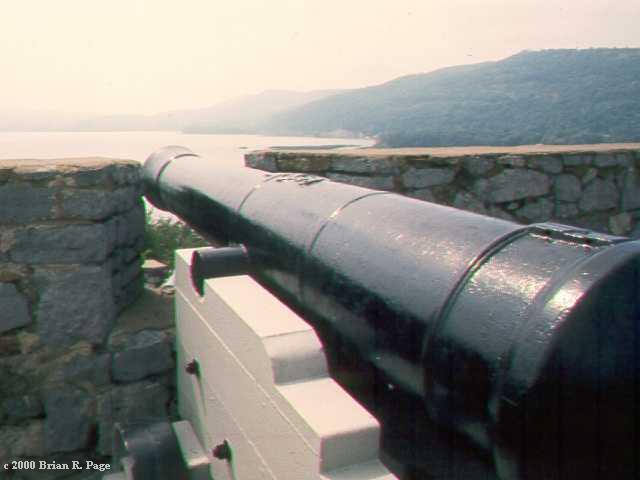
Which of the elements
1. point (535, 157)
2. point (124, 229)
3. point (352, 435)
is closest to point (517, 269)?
point (352, 435)

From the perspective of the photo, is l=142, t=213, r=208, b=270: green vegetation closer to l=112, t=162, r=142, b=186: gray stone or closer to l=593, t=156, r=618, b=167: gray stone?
l=112, t=162, r=142, b=186: gray stone

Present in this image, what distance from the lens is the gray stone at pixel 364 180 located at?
3.91 meters

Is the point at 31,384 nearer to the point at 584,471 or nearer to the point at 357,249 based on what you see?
the point at 357,249

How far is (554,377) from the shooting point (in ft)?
3.20

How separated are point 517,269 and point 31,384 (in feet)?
8.40

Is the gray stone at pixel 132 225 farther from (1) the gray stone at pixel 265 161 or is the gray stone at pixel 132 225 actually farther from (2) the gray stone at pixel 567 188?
(2) the gray stone at pixel 567 188

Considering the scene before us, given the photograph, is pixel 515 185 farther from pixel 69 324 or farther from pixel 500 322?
pixel 500 322

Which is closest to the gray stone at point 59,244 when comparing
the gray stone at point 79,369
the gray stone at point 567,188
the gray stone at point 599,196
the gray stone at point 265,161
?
the gray stone at point 79,369

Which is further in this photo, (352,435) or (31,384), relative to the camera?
(31,384)

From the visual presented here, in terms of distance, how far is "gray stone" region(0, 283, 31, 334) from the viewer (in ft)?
9.36

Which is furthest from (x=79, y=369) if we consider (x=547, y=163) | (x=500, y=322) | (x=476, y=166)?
(x=547, y=163)

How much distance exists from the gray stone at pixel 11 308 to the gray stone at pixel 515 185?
9.16ft

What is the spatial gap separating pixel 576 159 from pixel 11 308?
3.61m

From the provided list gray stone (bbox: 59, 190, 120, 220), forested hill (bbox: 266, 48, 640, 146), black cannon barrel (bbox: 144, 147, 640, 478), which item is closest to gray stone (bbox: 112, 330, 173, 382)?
gray stone (bbox: 59, 190, 120, 220)
